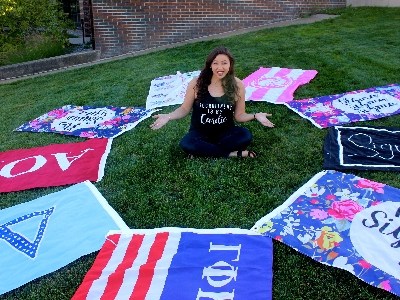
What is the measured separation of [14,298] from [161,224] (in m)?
0.98

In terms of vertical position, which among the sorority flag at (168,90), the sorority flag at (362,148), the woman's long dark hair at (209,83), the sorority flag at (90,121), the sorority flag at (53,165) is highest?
the woman's long dark hair at (209,83)

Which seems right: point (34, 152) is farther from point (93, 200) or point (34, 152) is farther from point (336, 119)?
point (336, 119)

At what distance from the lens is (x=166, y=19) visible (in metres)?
9.36

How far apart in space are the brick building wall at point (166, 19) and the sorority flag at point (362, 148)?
599 cm

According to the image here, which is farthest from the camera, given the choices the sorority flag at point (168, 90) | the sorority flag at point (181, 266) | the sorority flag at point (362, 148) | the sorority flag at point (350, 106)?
the sorority flag at point (168, 90)

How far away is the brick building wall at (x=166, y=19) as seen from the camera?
9070 mm

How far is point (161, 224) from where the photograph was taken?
3027 millimetres

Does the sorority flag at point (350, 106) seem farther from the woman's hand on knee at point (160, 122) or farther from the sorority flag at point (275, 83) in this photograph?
the woman's hand on knee at point (160, 122)

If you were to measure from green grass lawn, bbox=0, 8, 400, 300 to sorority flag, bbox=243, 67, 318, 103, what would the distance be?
0.46ft

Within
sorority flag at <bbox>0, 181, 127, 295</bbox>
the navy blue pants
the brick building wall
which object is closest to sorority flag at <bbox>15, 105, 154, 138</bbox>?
the navy blue pants

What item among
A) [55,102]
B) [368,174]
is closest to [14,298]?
[368,174]

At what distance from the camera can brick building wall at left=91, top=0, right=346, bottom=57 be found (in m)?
9.07

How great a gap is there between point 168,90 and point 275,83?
136cm

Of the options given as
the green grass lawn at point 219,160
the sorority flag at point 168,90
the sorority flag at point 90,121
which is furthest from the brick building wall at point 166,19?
the sorority flag at point 90,121
